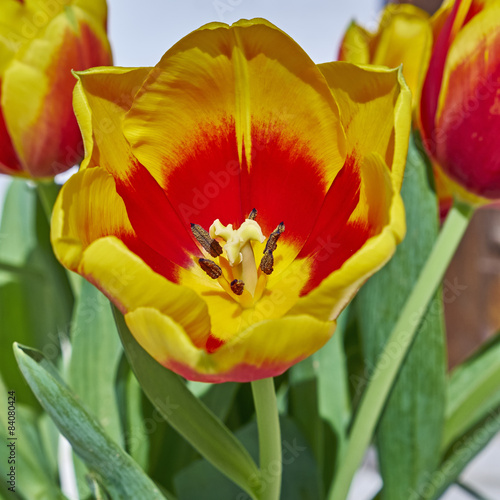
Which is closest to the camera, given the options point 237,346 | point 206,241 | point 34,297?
point 237,346

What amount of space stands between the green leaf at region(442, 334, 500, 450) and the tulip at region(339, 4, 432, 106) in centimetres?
16

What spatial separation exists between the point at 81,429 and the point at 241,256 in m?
0.09

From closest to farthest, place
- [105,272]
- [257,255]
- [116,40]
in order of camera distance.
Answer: [105,272] → [257,255] → [116,40]

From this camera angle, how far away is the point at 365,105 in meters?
0.20

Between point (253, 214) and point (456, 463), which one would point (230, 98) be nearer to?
point (253, 214)

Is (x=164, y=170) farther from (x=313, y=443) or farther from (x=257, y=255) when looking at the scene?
(x=313, y=443)

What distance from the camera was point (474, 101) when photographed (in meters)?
0.24

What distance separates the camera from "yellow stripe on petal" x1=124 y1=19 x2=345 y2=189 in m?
0.21

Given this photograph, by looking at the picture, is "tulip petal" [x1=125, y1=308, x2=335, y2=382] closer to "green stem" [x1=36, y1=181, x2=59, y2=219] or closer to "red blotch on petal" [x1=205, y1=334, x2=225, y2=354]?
"red blotch on petal" [x1=205, y1=334, x2=225, y2=354]

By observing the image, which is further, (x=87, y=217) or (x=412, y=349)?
(x=412, y=349)

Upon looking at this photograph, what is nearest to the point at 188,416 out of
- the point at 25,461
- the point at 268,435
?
the point at 268,435

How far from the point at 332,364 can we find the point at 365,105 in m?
0.19

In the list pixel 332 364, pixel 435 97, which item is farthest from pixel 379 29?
pixel 332 364

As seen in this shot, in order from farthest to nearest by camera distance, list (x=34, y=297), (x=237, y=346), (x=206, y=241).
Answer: (x=34, y=297) < (x=206, y=241) < (x=237, y=346)
